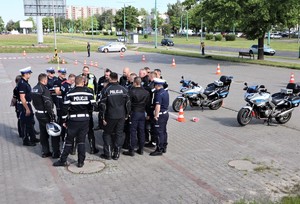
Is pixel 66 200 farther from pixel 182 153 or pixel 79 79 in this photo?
pixel 182 153

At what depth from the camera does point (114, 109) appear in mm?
7168

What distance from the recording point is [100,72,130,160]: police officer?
7129 mm

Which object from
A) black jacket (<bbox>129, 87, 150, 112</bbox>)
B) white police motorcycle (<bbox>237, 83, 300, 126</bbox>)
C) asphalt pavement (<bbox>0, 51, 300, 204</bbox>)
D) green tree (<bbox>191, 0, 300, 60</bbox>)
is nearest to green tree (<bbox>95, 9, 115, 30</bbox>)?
green tree (<bbox>191, 0, 300, 60</bbox>)

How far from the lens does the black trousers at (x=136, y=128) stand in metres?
7.54

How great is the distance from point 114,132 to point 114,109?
587 mm

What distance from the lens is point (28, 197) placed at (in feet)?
18.6

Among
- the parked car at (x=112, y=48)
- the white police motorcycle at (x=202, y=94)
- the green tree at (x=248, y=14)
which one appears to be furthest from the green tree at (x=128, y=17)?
the white police motorcycle at (x=202, y=94)

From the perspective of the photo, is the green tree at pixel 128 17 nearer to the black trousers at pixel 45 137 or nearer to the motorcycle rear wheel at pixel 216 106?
the motorcycle rear wheel at pixel 216 106

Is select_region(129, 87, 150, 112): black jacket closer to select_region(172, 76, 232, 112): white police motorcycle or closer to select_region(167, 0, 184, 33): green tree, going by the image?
select_region(172, 76, 232, 112): white police motorcycle

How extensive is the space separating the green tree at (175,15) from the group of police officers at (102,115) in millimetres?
113057

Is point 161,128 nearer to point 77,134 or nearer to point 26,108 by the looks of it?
point 77,134

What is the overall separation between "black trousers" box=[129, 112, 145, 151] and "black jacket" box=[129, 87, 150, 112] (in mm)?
132

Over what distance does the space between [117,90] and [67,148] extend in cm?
155

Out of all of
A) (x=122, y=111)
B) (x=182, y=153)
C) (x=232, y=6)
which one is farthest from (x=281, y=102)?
(x=232, y=6)
